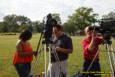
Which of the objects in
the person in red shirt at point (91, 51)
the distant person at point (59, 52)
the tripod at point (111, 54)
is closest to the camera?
the tripod at point (111, 54)

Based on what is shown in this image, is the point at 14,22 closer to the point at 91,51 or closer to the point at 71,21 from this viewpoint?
the point at 71,21

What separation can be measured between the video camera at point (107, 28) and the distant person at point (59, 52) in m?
1.29

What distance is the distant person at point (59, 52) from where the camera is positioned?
9.70 m

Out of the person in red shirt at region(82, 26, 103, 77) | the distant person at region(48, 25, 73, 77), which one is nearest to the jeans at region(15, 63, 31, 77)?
the distant person at region(48, 25, 73, 77)

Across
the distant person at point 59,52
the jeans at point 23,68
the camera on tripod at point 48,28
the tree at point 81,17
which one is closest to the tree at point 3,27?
the tree at point 81,17

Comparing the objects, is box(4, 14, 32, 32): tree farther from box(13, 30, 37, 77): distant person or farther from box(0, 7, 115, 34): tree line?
box(13, 30, 37, 77): distant person

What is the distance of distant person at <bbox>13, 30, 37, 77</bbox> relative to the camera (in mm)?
9766

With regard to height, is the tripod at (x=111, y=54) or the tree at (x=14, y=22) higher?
the tripod at (x=111, y=54)

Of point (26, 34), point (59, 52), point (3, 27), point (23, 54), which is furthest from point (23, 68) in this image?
point (3, 27)

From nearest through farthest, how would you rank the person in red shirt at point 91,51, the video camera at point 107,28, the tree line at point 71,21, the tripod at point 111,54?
the video camera at point 107,28
the tripod at point 111,54
the person in red shirt at point 91,51
the tree line at point 71,21

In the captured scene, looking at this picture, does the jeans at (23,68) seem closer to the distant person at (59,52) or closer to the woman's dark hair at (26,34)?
the distant person at (59,52)

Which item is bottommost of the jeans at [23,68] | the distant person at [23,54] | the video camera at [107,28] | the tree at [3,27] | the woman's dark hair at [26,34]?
the tree at [3,27]

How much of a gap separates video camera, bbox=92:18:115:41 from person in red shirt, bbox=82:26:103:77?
46 centimetres

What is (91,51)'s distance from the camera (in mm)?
9680
